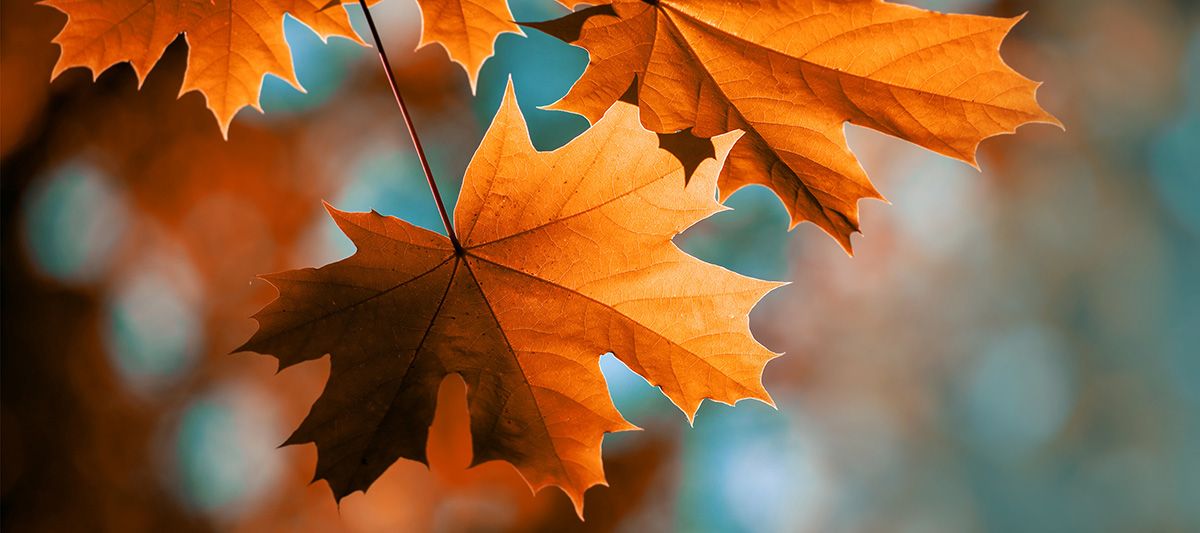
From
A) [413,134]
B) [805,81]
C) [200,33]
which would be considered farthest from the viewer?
[200,33]

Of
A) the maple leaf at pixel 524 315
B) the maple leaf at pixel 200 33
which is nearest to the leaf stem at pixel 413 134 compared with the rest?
the maple leaf at pixel 524 315

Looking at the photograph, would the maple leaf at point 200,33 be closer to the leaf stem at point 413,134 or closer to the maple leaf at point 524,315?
the leaf stem at point 413,134

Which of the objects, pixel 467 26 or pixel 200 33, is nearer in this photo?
pixel 467 26

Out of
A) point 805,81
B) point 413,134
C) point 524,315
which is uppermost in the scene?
point 805,81

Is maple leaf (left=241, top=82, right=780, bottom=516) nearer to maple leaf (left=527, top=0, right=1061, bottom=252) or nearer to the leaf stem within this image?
the leaf stem

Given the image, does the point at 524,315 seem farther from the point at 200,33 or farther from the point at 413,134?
the point at 200,33

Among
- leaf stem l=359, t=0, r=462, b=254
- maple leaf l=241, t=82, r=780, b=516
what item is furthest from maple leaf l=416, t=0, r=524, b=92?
maple leaf l=241, t=82, r=780, b=516

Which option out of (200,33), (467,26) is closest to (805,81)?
(467,26)

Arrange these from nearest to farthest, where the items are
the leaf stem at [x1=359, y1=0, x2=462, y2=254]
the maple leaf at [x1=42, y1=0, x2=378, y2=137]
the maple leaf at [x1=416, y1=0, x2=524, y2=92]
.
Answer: the leaf stem at [x1=359, y1=0, x2=462, y2=254] < the maple leaf at [x1=416, y1=0, x2=524, y2=92] < the maple leaf at [x1=42, y1=0, x2=378, y2=137]
